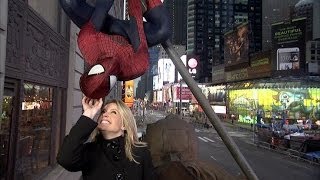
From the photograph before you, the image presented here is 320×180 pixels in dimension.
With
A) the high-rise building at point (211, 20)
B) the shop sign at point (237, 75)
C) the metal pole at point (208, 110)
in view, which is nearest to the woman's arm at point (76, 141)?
the metal pole at point (208, 110)

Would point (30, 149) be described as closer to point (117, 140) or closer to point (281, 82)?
point (117, 140)

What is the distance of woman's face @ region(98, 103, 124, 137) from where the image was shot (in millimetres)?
2662

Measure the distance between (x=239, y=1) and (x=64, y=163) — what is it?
180 meters

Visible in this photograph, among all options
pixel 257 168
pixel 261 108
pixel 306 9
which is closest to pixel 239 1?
pixel 306 9

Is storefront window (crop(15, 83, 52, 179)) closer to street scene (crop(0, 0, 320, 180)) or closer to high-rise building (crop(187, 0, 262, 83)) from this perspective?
street scene (crop(0, 0, 320, 180))

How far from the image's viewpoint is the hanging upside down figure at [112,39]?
248 centimetres

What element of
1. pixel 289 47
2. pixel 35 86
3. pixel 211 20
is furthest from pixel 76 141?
pixel 211 20

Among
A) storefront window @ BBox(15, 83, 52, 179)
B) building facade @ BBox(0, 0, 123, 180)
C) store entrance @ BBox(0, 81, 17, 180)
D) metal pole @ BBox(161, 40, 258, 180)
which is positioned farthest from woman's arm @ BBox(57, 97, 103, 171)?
storefront window @ BBox(15, 83, 52, 179)

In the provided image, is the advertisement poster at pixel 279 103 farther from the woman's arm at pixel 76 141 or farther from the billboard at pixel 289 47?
the woman's arm at pixel 76 141

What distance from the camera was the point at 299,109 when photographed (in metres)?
53.2

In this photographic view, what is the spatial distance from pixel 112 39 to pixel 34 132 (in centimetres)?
553

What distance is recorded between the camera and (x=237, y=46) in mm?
72375

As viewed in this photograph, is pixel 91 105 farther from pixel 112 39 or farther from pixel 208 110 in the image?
pixel 208 110

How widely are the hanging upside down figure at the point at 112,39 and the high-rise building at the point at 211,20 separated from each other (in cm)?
16122
